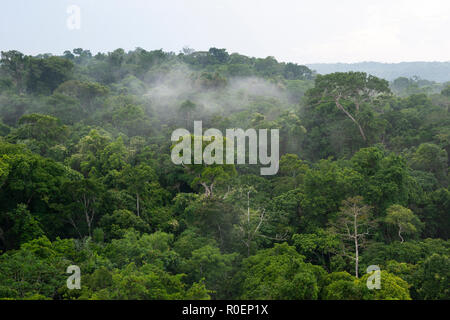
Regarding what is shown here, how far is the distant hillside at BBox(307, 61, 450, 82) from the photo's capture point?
142663 mm

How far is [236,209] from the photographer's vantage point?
583 inches

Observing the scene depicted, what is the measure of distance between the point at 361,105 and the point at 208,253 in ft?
65.2

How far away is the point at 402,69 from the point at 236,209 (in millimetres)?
179263

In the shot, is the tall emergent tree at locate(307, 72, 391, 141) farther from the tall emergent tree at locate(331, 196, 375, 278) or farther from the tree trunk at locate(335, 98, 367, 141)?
the tall emergent tree at locate(331, 196, 375, 278)

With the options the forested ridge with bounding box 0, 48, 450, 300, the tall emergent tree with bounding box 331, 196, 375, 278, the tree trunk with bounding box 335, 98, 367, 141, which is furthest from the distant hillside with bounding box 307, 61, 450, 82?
the tall emergent tree with bounding box 331, 196, 375, 278

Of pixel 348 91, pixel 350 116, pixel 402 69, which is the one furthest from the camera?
pixel 402 69

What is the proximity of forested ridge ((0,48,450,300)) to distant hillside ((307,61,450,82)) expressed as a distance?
360 ft

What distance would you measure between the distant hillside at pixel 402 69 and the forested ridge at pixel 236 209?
4319 inches

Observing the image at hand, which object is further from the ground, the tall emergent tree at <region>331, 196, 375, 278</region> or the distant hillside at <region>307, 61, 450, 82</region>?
the distant hillside at <region>307, 61, 450, 82</region>

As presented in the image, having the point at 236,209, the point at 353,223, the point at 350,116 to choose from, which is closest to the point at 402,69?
the point at 350,116

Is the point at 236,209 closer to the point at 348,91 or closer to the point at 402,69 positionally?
the point at 348,91
